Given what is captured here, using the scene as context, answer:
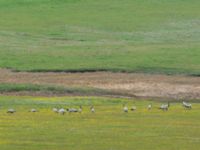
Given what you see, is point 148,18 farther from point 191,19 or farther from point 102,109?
point 102,109

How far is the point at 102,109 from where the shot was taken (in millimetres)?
39594

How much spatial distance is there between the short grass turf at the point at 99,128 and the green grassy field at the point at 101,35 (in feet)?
45.8

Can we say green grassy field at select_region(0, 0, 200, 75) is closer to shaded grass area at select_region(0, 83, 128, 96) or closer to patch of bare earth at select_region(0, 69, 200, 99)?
patch of bare earth at select_region(0, 69, 200, 99)

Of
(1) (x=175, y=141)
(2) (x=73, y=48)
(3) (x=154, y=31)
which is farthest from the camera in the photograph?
(3) (x=154, y=31)

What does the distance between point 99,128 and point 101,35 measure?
36.7 metres

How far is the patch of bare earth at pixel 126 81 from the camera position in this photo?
4716 cm

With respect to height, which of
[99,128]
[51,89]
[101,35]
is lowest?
[101,35]

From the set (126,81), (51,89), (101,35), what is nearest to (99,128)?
(51,89)

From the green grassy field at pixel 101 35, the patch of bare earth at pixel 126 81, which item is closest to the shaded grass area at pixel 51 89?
the patch of bare earth at pixel 126 81

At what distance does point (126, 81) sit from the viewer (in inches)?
1955

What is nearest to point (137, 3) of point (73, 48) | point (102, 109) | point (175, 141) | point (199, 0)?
point (199, 0)

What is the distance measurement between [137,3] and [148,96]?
116 ft

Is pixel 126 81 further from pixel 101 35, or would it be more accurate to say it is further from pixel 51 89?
pixel 101 35

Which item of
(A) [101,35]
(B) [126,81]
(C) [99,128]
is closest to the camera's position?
(C) [99,128]
